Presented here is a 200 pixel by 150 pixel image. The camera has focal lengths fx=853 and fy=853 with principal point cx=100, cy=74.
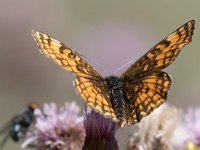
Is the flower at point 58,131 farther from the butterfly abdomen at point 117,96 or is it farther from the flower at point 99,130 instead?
the butterfly abdomen at point 117,96

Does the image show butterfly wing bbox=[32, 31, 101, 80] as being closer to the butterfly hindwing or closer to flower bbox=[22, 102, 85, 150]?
the butterfly hindwing

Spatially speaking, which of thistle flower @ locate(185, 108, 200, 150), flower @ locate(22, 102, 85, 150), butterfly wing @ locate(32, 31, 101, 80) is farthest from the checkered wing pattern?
thistle flower @ locate(185, 108, 200, 150)

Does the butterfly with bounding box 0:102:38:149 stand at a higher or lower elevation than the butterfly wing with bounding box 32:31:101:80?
lower

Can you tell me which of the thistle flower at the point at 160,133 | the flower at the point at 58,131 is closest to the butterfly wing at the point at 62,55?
the flower at the point at 58,131

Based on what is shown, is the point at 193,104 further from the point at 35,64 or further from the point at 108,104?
the point at 108,104

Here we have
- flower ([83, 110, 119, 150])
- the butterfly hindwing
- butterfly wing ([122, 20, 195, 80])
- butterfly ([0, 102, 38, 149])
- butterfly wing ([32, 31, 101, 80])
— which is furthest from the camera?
butterfly ([0, 102, 38, 149])

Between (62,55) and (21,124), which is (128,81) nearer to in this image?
(62,55)

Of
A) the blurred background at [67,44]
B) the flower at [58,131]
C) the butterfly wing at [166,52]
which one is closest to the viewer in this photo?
the butterfly wing at [166,52]
